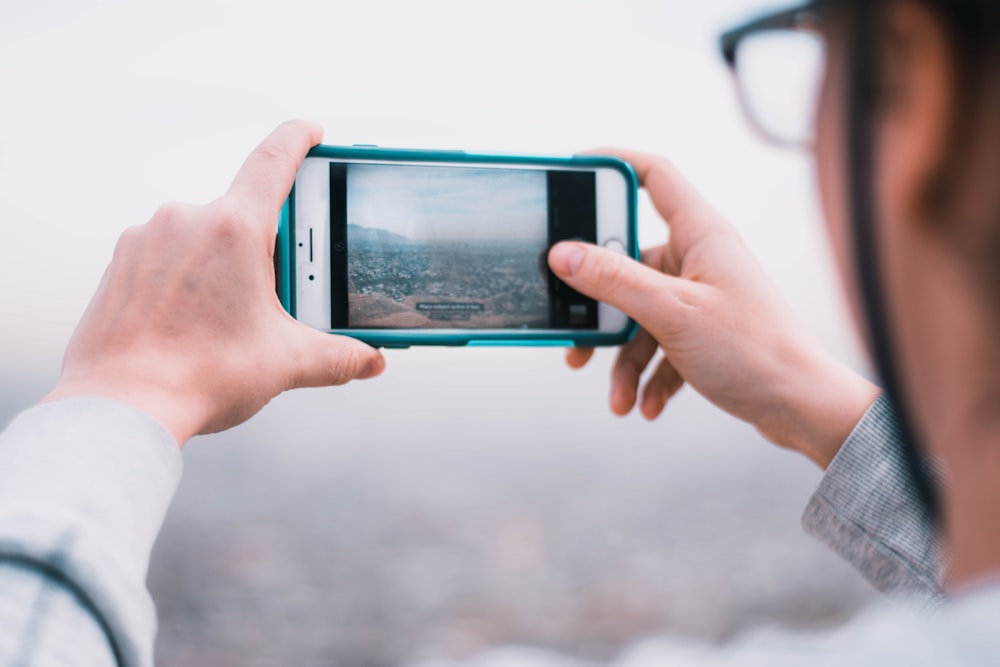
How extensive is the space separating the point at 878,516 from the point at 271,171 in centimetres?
66

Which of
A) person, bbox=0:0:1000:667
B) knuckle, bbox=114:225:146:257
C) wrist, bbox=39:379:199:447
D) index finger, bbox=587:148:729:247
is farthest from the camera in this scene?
index finger, bbox=587:148:729:247

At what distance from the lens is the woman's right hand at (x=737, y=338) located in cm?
80

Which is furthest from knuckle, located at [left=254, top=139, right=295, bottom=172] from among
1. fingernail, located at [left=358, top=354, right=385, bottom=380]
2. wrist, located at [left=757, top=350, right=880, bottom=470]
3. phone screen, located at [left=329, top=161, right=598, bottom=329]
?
wrist, located at [left=757, top=350, right=880, bottom=470]

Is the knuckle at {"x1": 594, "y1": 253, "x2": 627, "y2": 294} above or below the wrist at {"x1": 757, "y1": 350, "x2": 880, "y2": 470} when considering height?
above

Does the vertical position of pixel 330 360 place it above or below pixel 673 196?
below

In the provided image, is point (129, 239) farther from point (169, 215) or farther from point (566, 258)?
point (566, 258)

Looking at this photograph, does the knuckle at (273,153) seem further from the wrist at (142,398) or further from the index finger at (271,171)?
the wrist at (142,398)

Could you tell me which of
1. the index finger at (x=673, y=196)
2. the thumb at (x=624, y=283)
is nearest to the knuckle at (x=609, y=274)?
the thumb at (x=624, y=283)

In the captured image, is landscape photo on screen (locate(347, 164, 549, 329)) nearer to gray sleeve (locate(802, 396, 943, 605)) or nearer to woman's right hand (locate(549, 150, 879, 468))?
woman's right hand (locate(549, 150, 879, 468))

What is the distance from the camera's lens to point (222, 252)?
2.02 ft

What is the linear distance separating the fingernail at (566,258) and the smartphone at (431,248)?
27 millimetres

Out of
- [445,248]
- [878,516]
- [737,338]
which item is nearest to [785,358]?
[737,338]

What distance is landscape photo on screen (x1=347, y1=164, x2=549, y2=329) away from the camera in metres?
0.83

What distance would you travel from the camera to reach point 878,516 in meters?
0.71
